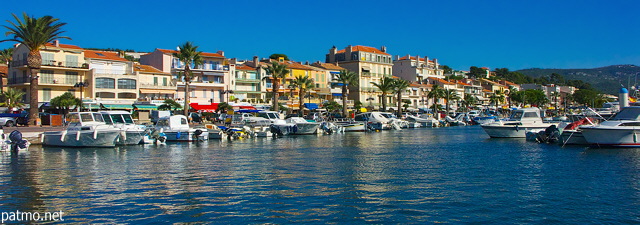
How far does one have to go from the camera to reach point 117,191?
65.1ft

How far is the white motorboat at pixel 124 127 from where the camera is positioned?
130 ft

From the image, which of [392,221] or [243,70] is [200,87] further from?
[392,221]

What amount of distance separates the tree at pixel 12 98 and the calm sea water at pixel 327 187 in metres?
37.2

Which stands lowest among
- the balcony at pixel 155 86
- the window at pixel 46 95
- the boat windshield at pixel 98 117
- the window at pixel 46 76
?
the boat windshield at pixel 98 117

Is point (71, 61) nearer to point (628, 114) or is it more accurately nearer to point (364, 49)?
point (364, 49)

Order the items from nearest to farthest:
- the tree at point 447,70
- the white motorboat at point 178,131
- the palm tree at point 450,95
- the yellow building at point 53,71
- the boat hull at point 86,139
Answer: the boat hull at point 86,139 → the white motorboat at point 178,131 → the yellow building at point 53,71 → the palm tree at point 450,95 → the tree at point 447,70

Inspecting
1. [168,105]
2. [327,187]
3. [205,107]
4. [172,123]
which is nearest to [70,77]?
[168,105]

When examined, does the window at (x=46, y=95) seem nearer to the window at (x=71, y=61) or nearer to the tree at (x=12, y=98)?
the tree at (x=12, y=98)

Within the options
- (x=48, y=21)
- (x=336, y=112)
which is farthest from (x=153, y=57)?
(x=48, y=21)

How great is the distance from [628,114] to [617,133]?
2.53 metres

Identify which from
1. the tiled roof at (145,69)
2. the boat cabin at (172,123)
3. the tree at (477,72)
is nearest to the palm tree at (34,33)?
the boat cabin at (172,123)

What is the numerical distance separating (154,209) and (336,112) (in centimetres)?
7811

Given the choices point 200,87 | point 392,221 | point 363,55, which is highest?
point 363,55

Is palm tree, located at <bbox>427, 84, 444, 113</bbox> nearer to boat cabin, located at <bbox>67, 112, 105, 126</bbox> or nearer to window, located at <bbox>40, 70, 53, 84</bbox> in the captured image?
window, located at <bbox>40, 70, 53, 84</bbox>
